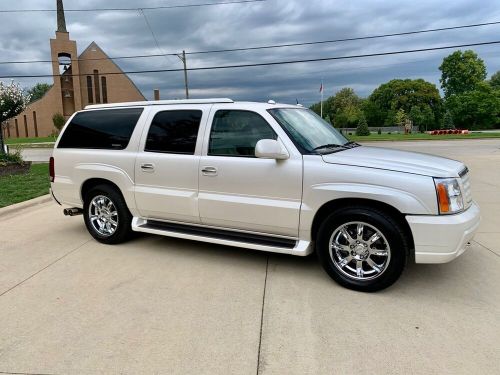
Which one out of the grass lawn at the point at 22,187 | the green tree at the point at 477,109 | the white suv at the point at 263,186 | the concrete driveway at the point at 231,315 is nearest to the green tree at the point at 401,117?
the green tree at the point at 477,109

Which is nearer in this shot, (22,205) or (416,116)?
(22,205)

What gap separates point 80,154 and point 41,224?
2011mm

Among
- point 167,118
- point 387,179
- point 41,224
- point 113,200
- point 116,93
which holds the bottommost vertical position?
point 41,224

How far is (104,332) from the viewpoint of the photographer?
329 centimetres

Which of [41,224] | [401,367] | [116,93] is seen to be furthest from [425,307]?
[116,93]

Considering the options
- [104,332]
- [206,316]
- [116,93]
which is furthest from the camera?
[116,93]

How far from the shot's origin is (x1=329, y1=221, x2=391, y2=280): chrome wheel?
3871 millimetres

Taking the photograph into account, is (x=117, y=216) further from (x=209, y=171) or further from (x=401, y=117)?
(x=401, y=117)

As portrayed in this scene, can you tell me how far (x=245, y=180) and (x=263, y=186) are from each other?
0.22m

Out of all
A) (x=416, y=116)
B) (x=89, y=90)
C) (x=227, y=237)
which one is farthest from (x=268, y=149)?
(x=416, y=116)

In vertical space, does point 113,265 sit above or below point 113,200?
below

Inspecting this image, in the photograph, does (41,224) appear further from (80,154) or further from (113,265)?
(113,265)

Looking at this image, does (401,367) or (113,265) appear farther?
(113,265)

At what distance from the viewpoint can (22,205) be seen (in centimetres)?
822
